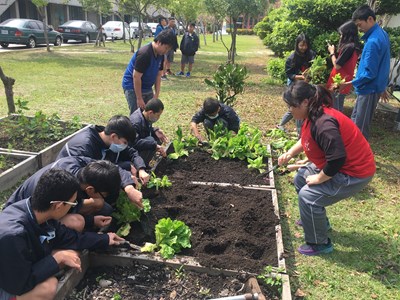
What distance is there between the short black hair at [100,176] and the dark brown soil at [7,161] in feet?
6.82

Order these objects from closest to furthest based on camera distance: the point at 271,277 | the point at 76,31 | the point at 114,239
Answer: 1. the point at 271,277
2. the point at 114,239
3. the point at 76,31

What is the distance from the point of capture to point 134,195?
333 cm

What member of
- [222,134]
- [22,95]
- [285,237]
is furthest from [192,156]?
[22,95]

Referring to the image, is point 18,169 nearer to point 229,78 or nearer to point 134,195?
point 134,195

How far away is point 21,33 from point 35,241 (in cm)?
2093

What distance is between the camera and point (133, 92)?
5.54 m

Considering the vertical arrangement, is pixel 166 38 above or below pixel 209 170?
above

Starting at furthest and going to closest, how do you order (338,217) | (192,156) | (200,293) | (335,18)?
(335,18) < (192,156) < (338,217) < (200,293)

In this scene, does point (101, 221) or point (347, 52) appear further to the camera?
point (347, 52)

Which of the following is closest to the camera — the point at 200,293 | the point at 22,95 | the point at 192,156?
the point at 200,293

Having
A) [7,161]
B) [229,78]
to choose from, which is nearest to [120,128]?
[7,161]

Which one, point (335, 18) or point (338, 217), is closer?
point (338, 217)

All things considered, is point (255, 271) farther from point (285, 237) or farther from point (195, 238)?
point (285, 237)

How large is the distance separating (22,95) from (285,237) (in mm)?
8063
